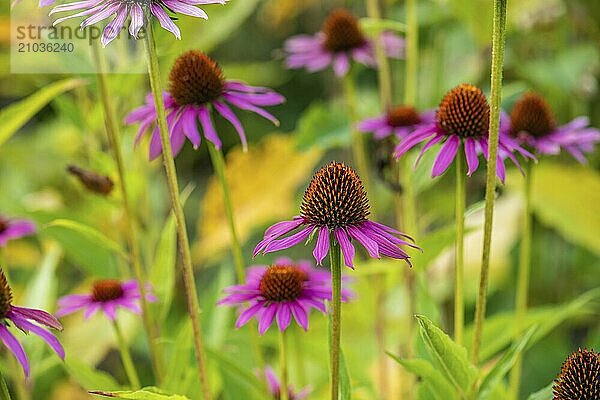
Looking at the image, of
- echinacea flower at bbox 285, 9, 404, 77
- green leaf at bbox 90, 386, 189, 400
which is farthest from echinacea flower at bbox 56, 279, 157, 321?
echinacea flower at bbox 285, 9, 404, 77

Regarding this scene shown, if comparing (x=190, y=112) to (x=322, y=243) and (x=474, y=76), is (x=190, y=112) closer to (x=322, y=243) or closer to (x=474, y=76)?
(x=322, y=243)

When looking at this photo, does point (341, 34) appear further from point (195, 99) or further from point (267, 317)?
point (267, 317)

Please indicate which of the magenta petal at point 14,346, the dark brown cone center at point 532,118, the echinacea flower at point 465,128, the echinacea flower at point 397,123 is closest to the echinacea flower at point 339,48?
the echinacea flower at point 397,123

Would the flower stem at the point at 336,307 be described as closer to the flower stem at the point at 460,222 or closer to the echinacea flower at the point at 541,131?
the flower stem at the point at 460,222

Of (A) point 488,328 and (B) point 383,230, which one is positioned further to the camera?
(A) point 488,328

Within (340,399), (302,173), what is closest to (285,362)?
(340,399)

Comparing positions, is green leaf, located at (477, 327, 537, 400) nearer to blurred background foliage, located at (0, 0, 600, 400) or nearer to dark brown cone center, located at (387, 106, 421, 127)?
blurred background foliage, located at (0, 0, 600, 400)
